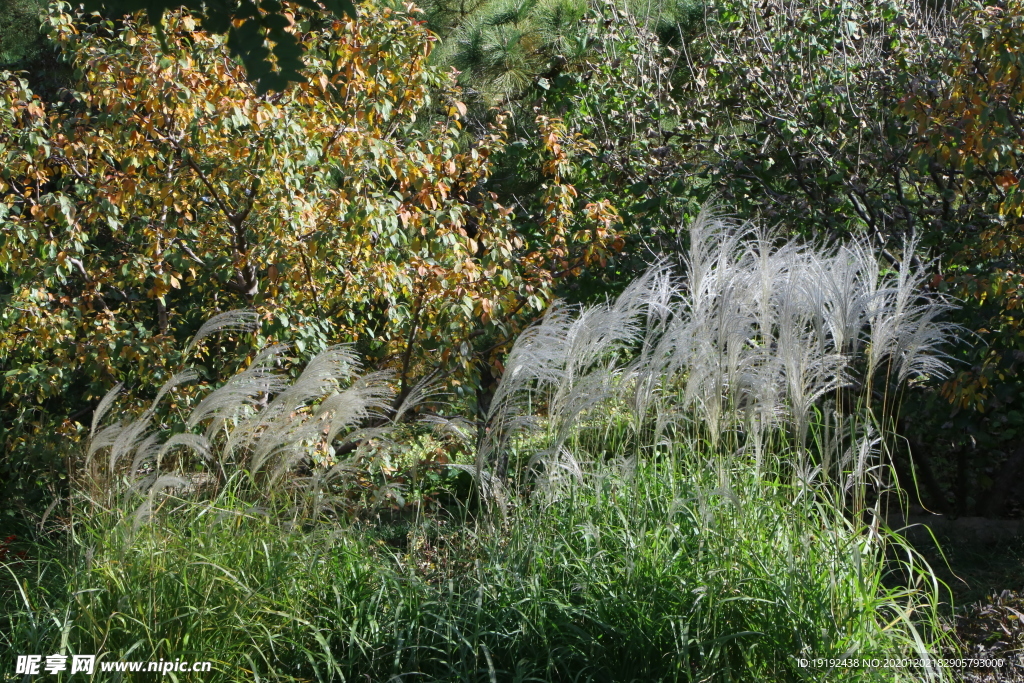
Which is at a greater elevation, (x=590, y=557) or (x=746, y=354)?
(x=746, y=354)

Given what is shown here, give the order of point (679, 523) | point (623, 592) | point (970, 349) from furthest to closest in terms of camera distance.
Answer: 1. point (970, 349)
2. point (679, 523)
3. point (623, 592)

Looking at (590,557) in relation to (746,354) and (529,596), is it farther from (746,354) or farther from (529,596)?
(746,354)

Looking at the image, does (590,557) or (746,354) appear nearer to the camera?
(590,557)

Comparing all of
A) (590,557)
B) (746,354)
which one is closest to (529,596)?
(590,557)

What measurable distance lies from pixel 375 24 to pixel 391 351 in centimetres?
214

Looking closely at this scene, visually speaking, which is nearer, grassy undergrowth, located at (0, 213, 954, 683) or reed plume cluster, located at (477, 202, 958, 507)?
grassy undergrowth, located at (0, 213, 954, 683)

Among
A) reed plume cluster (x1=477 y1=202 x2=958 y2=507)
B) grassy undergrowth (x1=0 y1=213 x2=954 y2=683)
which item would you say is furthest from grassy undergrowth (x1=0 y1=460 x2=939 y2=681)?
reed plume cluster (x1=477 y1=202 x2=958 y2=507)

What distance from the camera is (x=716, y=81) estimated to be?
7.54 m

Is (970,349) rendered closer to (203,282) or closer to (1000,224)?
(1000,224)

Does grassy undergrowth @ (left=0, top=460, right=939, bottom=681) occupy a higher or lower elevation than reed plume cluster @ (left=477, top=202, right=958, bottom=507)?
lower

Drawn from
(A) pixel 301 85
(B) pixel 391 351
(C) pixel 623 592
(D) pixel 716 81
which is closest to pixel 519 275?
(B) pixel 391 351

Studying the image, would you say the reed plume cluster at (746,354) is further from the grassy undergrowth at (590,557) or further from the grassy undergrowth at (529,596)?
the grassy undergrowth at (529,596)

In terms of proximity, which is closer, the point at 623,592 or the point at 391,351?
the point at 623,592

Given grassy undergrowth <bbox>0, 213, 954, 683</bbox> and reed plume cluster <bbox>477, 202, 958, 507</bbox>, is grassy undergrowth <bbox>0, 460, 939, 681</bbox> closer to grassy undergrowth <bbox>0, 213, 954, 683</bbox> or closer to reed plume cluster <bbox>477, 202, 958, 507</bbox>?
grassy undergrowth <bbox>0, 213, 954, 683</bbox>
